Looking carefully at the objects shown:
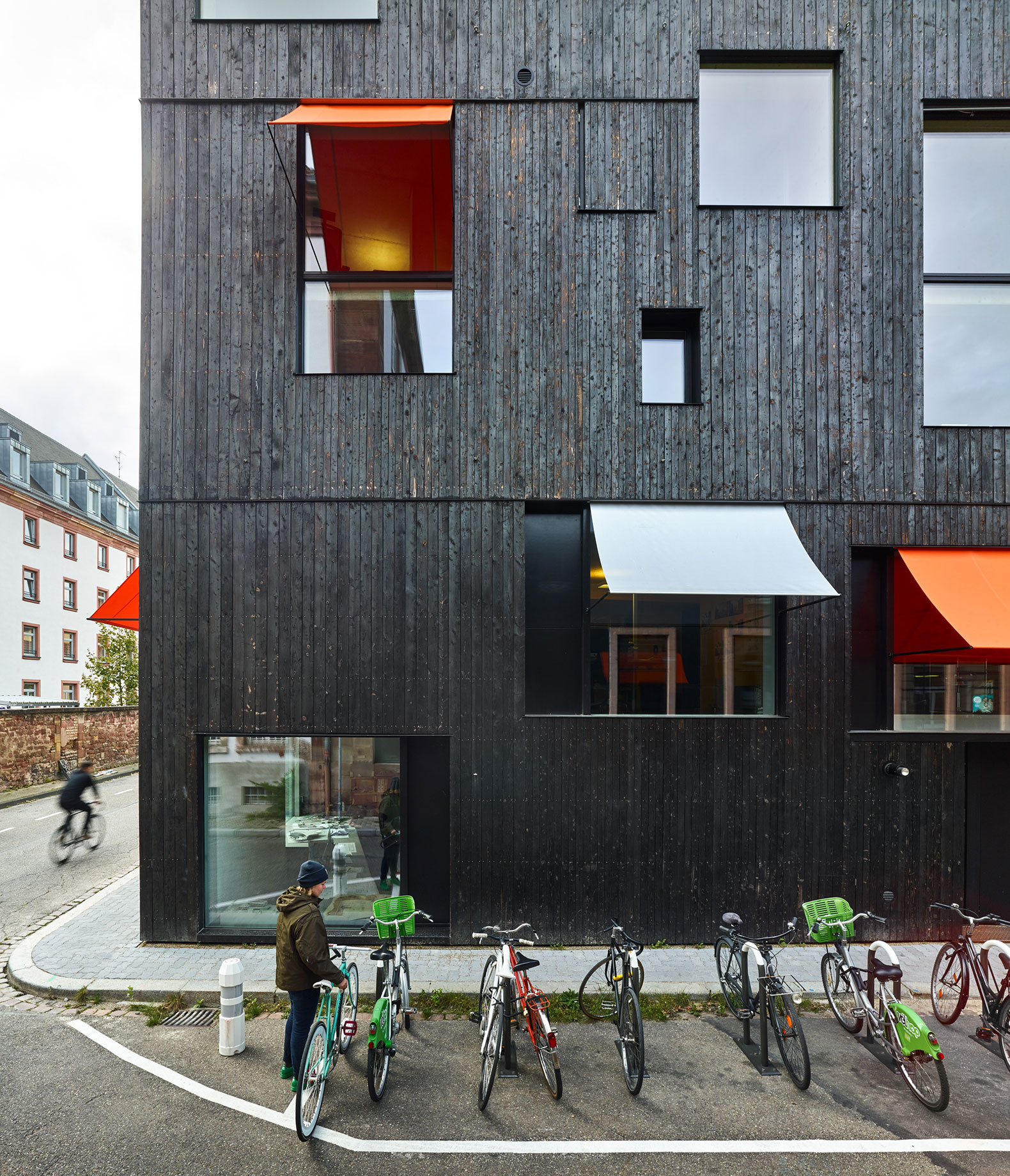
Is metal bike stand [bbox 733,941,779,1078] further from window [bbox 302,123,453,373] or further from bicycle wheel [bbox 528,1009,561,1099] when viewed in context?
window [bbox 302,123,453,373]

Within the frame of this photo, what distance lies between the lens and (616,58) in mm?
8156

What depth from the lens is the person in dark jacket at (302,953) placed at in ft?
15.1

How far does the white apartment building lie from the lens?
3170cm

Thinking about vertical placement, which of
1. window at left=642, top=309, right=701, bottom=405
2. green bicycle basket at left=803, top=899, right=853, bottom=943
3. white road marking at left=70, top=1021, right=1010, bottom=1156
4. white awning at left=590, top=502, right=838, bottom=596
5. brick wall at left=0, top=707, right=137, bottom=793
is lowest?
brick wall at left=0, top=707, right=137, bottom=793

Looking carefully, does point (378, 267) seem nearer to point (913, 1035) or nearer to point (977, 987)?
point (913, 1035)

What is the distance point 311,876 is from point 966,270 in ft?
35.4

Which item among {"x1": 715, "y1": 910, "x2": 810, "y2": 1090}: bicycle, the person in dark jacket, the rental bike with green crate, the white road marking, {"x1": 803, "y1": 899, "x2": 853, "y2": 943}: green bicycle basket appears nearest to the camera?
the white road marking

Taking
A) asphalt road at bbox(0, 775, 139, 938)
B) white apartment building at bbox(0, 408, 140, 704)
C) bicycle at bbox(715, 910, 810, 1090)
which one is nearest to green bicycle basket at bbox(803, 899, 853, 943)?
bicycle at bbox(715, 910, 810, 1090)

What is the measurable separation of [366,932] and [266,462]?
6.07m

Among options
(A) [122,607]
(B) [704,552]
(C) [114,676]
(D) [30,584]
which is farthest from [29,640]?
(B) [704,552]

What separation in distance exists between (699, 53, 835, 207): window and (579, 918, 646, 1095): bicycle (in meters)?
8.94

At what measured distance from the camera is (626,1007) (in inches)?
203

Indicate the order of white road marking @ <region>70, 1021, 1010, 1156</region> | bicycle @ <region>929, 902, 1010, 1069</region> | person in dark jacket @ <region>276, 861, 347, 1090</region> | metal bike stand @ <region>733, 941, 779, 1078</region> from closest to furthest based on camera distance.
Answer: white road marking @ <region>70, 1021, 1010, 1156</region> < person in dark jacket @ <region>276, 861, 347, 1090</region> < metal bike stand @ <region>733, 941, 779, 1078</region> < bicycle @ <region>929, 902, 1010, 1069</region>

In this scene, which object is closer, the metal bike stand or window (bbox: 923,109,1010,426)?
the metal bike stand
